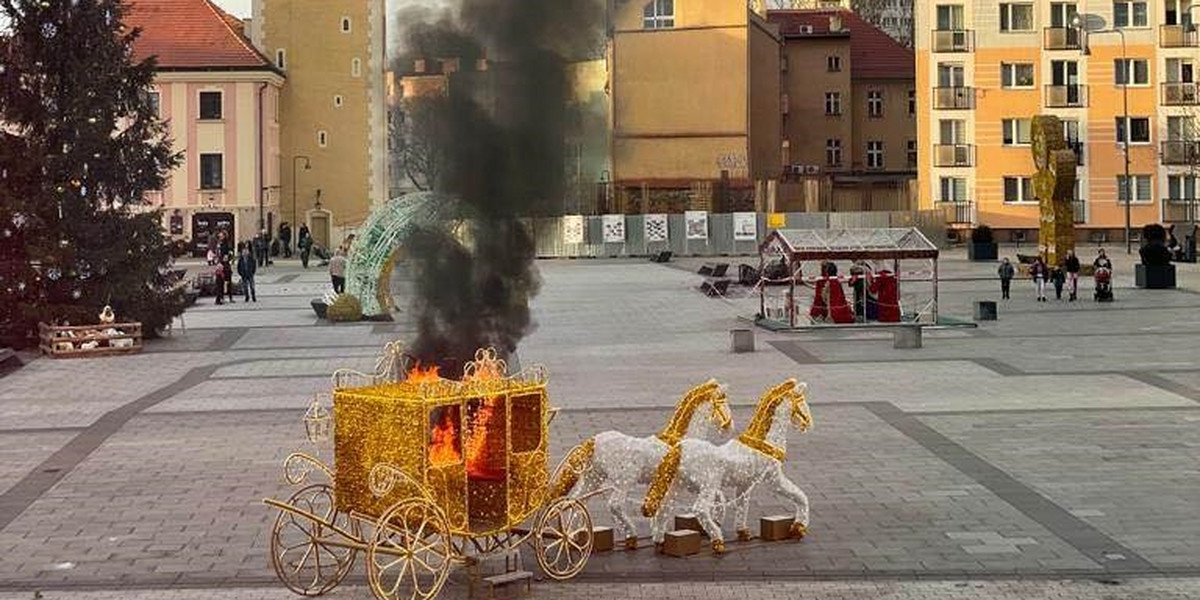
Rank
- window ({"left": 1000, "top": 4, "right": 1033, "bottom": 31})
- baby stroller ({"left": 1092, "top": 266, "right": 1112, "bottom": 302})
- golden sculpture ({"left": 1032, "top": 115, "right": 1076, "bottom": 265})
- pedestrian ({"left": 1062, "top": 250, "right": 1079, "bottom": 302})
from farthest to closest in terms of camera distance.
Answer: window ({"left": 1000, "top": 4, "right": 1033, "bottom": 31})
golden sculpture ({"left": 1032, "top": 115, "right": 1076, "bottom": 265})
pedestrian ({"left": 1062, "top": 250, "right": 1079, "bottom": 302})
baby stroller ({"left": 1092, "top": 266, "right": 1112, "bottom": 302})

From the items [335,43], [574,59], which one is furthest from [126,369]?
[335,43]

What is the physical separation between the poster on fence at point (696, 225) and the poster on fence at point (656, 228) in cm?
117

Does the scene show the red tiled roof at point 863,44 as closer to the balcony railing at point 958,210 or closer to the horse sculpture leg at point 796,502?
the balcony railing at point 958,210

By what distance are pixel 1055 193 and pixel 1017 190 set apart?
2936 cm

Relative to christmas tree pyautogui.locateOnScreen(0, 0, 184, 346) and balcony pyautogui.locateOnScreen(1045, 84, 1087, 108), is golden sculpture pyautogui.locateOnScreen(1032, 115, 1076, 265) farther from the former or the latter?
christmas tree pyautogui.locateOnScreen(0, 0, 184, 346)

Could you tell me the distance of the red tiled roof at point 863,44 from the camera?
96.4 m

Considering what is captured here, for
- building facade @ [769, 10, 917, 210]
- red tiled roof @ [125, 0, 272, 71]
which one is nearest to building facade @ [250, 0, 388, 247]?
red tiled roof @ [125, 0, 272, 71]

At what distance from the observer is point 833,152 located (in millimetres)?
95438

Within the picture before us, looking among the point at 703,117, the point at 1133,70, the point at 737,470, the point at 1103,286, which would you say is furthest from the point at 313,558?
the point at 1133,70

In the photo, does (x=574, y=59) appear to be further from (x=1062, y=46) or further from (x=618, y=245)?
(x=1062, y=46)

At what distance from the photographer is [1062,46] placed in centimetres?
7706

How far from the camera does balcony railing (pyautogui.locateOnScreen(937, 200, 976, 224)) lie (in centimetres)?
7875

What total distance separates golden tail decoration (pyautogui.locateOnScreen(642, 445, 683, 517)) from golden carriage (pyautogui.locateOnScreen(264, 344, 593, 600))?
0.63 m

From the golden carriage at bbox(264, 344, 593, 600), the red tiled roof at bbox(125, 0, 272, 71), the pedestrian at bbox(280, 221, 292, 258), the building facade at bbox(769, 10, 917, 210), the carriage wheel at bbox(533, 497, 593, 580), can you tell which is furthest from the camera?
the building facade at bbox(769, 10, 917, 210)
